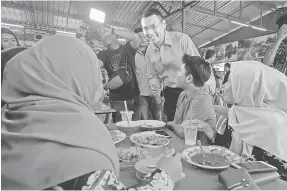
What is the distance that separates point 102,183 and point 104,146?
121 mm

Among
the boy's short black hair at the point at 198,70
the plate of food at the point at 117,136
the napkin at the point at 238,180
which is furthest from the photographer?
the boy's short black hair at the point at 198,70

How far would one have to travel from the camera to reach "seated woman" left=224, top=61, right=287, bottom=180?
1130 millimetres

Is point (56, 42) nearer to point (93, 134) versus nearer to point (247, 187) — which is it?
point (93, 134)

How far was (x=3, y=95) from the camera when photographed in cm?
68

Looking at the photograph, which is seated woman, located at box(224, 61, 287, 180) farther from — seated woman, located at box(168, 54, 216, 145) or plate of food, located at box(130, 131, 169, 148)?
plate of food, located at box(130, 131, 169, 148)

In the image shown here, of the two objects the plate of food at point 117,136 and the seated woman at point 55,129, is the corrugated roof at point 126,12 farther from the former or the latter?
the seated woman at point 55,129

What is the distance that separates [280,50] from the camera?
214cm

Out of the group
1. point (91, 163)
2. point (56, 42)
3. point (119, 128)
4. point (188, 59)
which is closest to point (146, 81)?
point (188, 59)

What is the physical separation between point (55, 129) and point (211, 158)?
737 millimetres

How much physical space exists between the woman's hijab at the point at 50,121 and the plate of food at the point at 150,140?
506 millimetres

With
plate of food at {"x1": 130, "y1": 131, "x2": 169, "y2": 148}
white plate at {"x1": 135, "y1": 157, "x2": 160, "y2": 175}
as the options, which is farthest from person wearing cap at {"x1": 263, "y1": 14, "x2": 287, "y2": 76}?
white plate at {"x1": 135, "y1": 157, "x2": 160, "y2": 175}

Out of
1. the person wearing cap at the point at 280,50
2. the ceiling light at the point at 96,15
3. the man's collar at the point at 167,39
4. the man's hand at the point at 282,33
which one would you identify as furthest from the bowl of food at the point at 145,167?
the ceiling light at the point at 96,15

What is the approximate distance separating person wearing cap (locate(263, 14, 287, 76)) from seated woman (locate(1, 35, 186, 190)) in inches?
76.7

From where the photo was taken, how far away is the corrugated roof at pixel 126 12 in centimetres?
762
